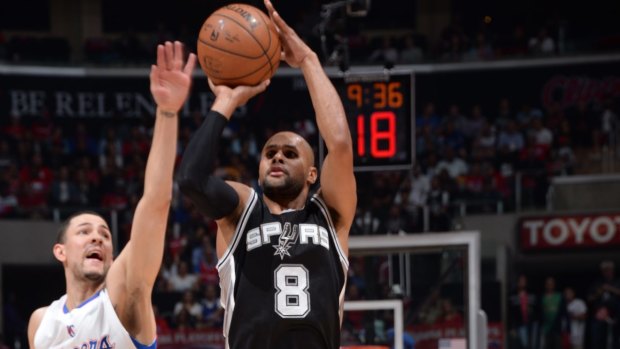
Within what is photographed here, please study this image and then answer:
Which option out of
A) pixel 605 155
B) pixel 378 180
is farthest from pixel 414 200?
pixel 605 155

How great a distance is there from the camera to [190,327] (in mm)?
13703

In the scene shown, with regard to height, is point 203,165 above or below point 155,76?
below

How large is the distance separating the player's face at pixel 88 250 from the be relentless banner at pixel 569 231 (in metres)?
12.0

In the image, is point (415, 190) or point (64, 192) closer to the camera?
point (415, 190)

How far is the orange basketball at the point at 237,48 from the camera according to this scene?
4.55 m

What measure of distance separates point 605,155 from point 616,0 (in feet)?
17.5

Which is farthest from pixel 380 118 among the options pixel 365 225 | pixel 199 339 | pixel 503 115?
pixel 503 115

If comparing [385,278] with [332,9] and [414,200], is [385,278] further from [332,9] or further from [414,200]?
[414,200]

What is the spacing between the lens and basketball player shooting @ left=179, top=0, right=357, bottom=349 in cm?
448

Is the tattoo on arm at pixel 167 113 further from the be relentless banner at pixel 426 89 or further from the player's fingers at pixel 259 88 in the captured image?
the be relentless banner at pixel 426 89

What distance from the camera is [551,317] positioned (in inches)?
540

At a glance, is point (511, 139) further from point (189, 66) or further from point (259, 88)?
point (189, 66)

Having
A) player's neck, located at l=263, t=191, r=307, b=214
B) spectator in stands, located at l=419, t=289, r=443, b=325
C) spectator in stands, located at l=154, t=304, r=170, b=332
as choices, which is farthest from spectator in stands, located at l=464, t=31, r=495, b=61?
player's neck, located at l=263, t=191, r=307, b=214

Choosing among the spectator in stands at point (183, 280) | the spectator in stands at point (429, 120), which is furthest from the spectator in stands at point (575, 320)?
the spectator in stands at point (429, 120)
